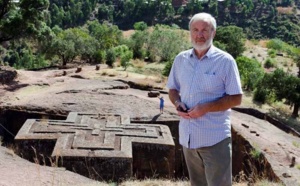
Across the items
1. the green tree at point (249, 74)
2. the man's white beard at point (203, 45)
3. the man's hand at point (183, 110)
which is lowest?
the green tree at point (249, 74)

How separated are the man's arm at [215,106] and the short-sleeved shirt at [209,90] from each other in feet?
0.17

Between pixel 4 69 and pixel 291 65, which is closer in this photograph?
pixel 4 69

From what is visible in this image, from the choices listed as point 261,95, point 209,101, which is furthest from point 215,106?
point 261,95

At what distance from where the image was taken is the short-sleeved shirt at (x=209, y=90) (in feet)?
10.2

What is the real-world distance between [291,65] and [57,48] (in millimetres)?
20101

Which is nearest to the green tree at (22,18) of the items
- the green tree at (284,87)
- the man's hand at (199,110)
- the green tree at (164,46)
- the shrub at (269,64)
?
the green tree at (284,87)

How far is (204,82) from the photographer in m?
3.15

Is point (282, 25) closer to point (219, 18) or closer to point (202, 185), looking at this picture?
point (219, 18)

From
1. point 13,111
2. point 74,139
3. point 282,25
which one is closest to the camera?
point 74,139

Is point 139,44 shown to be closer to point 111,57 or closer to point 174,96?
point 111,57

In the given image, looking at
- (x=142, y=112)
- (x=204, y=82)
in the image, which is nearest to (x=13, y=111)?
(x=142, y=112)

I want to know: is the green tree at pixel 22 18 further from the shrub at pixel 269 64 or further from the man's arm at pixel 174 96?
the shrub at pixel 269 64

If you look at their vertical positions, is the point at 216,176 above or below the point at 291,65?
above

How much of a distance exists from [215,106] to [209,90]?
158 mm
